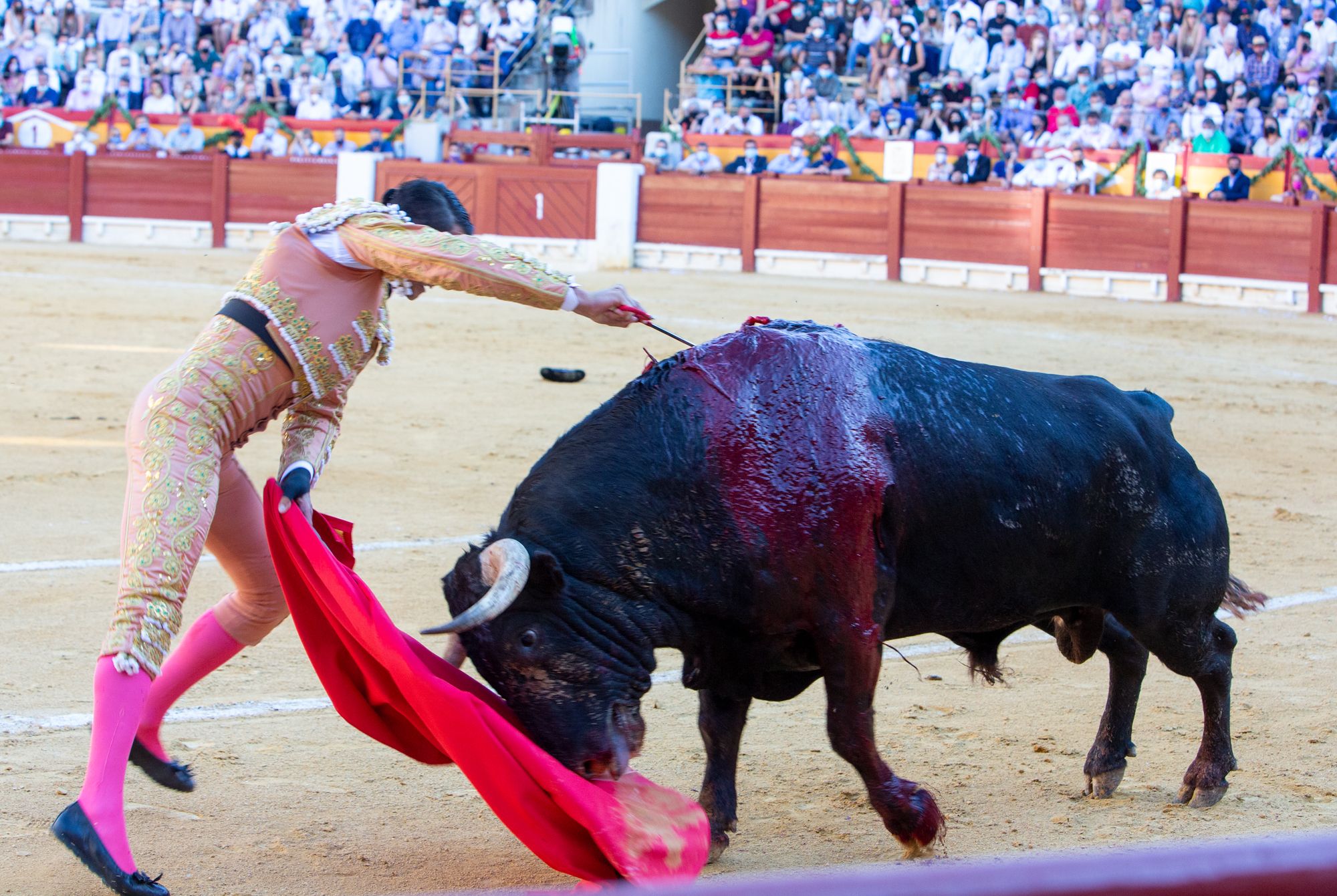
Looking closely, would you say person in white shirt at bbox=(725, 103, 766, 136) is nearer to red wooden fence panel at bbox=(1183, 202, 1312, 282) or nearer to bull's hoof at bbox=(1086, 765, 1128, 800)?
red wooden fence panel at bbox=(1183, 202, 1312, 282)

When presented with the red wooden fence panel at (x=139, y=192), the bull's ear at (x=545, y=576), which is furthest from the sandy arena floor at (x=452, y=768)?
the red wooden fence panel at (x=139, y=192)

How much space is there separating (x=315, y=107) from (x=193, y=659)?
Answer: 17038mm

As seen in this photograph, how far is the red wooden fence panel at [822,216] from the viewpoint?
620 inches

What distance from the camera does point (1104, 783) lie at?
110 inches

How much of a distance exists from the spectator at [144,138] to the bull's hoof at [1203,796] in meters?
17.7

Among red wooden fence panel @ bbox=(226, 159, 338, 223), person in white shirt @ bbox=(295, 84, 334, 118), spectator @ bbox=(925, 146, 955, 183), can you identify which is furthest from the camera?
person in white shirt @ bbox=(295, 84, 334, 118)

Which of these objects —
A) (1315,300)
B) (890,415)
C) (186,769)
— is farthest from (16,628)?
(1315,300)

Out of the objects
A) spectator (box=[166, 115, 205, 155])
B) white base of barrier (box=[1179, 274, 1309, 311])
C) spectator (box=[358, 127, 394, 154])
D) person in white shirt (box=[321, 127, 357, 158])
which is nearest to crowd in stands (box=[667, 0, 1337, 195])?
white base of barrier (box=[1179, 274, 1309, 311])

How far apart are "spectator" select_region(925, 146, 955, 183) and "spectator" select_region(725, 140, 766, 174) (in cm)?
196

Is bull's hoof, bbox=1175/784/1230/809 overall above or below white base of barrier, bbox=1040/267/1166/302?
below

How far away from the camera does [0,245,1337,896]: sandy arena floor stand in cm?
249

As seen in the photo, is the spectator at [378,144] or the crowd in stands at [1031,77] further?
the spectator at [378,144]

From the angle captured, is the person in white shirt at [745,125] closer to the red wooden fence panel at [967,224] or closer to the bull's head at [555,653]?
the red wooden fence panel at [967,224]

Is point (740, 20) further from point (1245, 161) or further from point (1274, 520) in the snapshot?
point (1274, 520)
